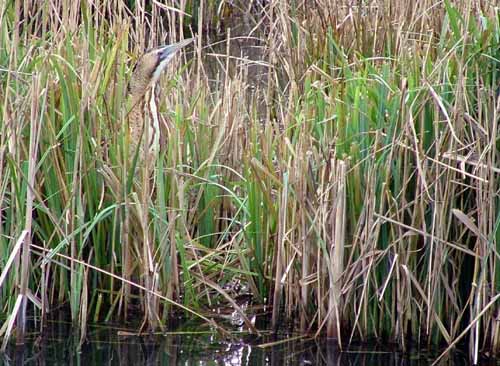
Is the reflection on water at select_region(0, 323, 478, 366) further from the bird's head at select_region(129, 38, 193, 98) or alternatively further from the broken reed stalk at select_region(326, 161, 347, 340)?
the bird's head at select_region(129, 38, 193, 98)

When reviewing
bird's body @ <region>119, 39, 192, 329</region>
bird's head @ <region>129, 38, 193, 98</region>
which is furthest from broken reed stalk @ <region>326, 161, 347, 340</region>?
bird's head @ <region>129, 38, 193, 98</region>

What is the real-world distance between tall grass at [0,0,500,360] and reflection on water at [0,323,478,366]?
7cm

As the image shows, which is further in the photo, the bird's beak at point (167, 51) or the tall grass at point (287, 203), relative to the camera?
the bird's beak at point (167, 51)

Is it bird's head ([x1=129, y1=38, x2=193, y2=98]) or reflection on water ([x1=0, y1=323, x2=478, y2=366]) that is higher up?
bird's head ([x1=129, y1=38, x2=193, y2=98])

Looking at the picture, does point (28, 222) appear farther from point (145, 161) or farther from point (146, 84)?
point (146, 84)

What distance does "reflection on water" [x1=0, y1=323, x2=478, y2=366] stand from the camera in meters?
3.34

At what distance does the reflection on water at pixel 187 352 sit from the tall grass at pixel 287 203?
71 mm

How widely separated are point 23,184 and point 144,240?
45cm

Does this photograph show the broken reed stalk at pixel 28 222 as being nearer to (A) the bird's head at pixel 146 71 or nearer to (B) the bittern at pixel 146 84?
(B) the bittern at pixel 146 84

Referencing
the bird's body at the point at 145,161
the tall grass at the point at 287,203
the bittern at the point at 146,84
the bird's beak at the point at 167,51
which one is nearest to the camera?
the tall grass at the point at 287,203

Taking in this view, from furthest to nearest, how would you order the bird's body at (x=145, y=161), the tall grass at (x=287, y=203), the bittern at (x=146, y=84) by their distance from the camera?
the bittern at (x=146, y=84) → the bird's body at (x=145, y=161) → the tall grass at (x=287, y=203)

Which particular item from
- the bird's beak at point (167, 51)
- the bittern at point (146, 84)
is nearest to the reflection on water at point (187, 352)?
the bittern at point (146, 84)

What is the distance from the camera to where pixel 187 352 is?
3445 mm

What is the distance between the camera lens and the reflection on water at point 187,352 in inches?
132
